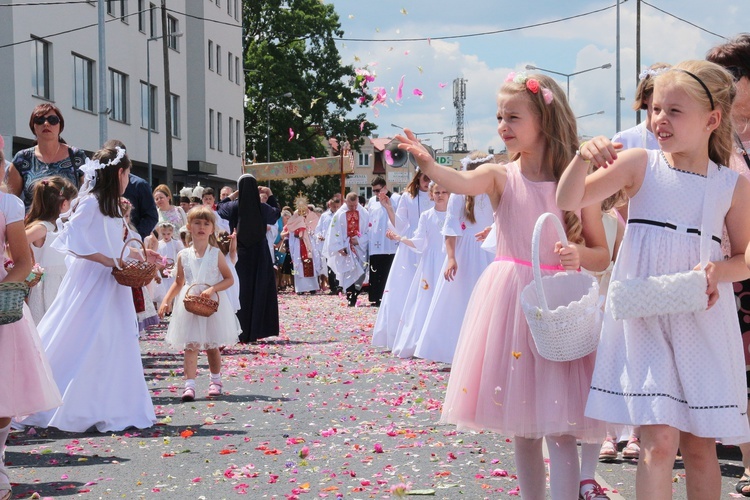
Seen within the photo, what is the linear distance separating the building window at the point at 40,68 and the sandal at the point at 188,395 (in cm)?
2418

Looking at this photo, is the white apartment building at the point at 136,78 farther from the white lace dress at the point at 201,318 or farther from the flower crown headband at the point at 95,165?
the flower crown headband at the point at 95,165

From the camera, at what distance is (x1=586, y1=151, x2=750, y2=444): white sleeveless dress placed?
4.20 m

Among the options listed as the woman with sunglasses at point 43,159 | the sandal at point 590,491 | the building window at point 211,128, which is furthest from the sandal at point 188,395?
the building window at point 211,128

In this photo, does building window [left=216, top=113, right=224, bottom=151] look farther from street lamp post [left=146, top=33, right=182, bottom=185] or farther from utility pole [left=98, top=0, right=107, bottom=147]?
utility pole [left=98, top=0, right=107, bottom=147]

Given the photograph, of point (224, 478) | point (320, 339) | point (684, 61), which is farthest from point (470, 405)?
point (320, 339)

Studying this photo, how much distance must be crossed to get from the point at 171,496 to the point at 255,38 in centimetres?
6521

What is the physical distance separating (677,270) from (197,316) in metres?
6.63

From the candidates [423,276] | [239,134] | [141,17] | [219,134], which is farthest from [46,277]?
[239,134]

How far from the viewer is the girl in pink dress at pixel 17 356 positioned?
6.00 m

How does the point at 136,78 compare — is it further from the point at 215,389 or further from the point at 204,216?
the point at 215,389

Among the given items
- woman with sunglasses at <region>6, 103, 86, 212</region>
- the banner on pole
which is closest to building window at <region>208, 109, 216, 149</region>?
the banner on pole

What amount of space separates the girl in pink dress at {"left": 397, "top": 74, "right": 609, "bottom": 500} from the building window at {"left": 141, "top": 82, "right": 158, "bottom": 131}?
3902 centimetres

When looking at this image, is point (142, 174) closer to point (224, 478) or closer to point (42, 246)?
point (42, 246)

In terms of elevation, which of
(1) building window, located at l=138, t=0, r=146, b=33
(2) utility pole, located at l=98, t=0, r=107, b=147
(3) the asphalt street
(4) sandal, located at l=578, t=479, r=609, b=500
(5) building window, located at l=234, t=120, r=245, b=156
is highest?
(1) building window, located at l=138, t=0, r=146, b=33
